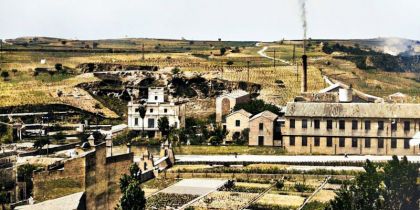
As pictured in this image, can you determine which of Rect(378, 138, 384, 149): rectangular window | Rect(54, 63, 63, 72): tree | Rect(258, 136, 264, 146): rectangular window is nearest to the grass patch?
Rect(258, 136, 264, 146): rectangular window

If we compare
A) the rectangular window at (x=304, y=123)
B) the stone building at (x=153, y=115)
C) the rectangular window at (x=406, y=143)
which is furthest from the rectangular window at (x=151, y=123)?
the rectangular window at (x=406, y=143)

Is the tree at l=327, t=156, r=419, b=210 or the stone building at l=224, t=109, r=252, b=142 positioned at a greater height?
the stone building at l=224, t=109, r=252, b=142

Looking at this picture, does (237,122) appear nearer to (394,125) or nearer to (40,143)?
(394,125)

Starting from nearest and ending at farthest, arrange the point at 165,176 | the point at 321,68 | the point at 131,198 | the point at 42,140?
the point at 131,198
the point at 165,176
the point at 42,140
the point at 321,68

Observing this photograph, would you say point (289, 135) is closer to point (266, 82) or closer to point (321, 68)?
point (266, 82)

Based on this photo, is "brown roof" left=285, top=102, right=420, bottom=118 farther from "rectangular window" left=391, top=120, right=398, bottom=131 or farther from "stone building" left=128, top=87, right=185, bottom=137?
"stone building" left=128, top=87, right=185, bottom=137

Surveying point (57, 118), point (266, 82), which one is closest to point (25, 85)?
Result: point (57, 118)
